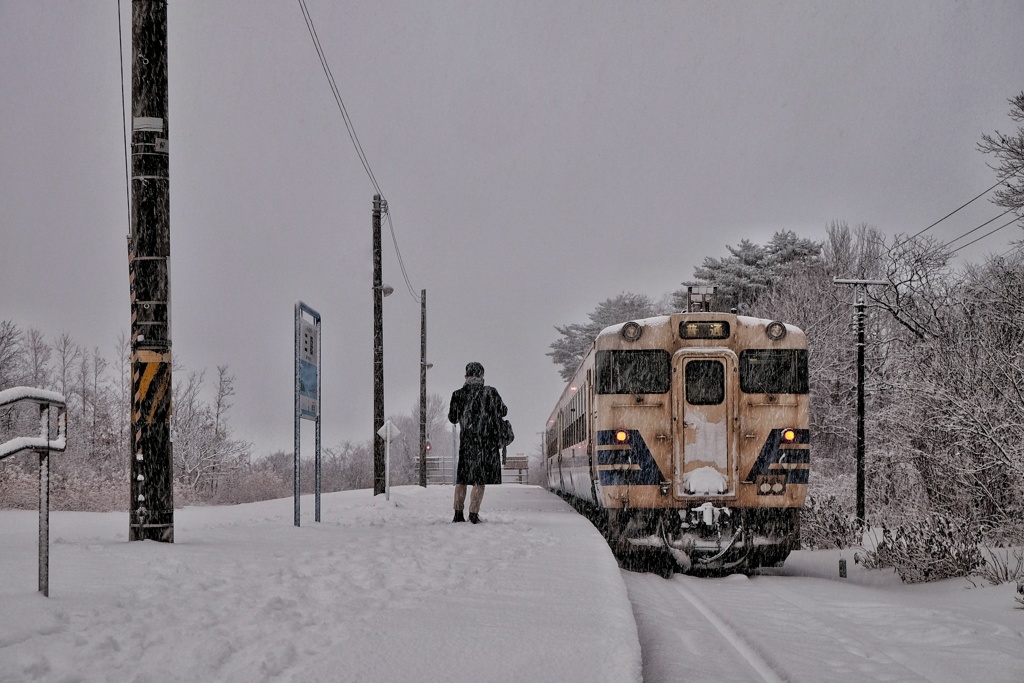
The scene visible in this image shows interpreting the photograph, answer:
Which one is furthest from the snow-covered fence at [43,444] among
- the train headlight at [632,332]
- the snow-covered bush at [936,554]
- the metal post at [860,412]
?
the metal post at [860,412]

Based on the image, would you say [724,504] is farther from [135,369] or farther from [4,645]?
[4,645]

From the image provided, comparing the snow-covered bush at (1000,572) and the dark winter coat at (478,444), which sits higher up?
the dark winter coat at (478,444)

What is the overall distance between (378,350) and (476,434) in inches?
434

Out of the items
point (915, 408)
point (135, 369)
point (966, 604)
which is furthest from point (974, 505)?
point (135, 369)

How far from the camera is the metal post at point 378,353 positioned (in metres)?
21.0

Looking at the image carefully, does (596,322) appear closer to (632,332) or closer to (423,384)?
(423,384)

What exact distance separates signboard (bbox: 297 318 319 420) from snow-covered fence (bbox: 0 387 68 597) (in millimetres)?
5266

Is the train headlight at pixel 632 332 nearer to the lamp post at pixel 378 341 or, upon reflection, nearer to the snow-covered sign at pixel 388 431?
the snow-covered sign at pixel 388 431

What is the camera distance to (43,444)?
473 cm

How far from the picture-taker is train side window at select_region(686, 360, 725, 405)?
11.3m

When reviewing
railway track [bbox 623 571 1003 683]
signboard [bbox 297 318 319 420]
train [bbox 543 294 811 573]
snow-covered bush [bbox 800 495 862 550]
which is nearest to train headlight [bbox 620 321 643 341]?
train [bbox 543 294 811 573]

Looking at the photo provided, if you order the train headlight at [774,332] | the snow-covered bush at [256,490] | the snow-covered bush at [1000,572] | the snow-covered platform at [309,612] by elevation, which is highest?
the train headlight at [774,332]

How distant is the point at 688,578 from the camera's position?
11.2 meters

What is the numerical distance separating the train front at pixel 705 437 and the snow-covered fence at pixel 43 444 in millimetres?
7360
